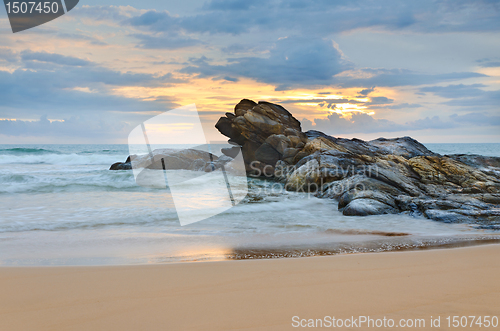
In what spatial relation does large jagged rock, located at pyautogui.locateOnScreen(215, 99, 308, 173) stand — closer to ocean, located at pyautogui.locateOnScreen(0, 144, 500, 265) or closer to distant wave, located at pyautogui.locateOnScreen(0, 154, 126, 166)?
ocean, located at pyautogui.locateOnScreen(0, 144, 500, 265)

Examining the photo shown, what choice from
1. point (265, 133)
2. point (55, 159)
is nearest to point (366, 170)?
point (265, 133)

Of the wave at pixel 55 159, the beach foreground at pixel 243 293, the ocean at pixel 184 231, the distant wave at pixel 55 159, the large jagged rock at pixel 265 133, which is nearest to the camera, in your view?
the beach foreground at pixel 243 293

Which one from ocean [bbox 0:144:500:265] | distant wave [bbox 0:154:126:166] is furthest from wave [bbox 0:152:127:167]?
ocean [bbox 0:144:500:265]

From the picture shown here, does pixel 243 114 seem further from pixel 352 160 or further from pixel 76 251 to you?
pixel 76 251

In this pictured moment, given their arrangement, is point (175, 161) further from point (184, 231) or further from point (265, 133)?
point (184, 231)

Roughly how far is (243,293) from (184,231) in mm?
3267

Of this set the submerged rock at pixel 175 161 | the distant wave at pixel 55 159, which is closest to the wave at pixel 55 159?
the distant wave at pixel 55 159

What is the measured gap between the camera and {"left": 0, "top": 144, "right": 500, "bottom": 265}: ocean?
4285 millimetres

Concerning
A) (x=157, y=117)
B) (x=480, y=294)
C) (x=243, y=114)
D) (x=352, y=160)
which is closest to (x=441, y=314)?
(x=480, y=294)

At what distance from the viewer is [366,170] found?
9.72 m

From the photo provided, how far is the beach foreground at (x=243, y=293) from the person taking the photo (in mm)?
2291

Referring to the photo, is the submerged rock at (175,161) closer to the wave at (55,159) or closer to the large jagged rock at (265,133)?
the large jagged rock at (265,133)

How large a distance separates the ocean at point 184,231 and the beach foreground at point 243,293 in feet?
2.26

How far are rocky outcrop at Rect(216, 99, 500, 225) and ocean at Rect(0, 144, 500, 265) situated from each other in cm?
63
